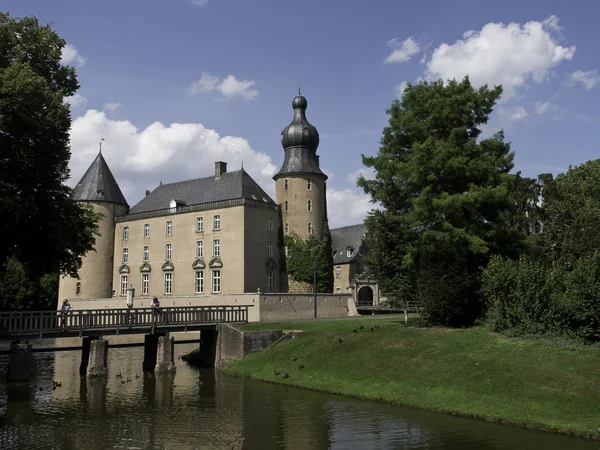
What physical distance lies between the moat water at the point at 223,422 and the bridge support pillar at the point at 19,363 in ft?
1.65

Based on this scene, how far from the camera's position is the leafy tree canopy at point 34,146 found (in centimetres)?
2342

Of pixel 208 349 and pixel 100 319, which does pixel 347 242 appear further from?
pixel 100 319

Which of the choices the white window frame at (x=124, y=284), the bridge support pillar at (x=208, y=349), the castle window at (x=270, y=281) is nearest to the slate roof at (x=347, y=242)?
the castle window at (x=270, y=281)

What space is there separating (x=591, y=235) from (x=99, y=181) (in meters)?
44.5

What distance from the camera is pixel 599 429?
14750mm

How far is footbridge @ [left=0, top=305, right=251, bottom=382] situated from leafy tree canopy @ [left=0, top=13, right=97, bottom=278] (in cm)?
289

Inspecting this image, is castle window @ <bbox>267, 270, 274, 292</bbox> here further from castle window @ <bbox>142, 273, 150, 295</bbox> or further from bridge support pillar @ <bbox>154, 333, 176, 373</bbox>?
bridge support pillar @ <bbox>154, 333, 176, 373</bbox>

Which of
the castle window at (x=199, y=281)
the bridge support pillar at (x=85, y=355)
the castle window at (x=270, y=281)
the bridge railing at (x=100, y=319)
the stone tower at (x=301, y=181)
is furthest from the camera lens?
the stone tower at (x=301, y=181)

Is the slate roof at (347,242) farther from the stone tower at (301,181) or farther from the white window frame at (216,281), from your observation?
the white window frame at (216,281)

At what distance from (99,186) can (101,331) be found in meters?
34.8

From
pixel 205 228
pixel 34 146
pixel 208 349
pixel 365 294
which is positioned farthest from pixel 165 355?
pixel 365 294

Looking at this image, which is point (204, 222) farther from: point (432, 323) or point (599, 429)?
point (599, 429)

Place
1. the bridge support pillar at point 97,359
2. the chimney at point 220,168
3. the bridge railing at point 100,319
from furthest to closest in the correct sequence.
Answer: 1. the chimney at point 220,168
2. the bridge support pillar at point 97,359
3. the bridge railing at point 100,319

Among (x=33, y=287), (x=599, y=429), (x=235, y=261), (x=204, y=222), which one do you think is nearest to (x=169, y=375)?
(x=599, y=429)
